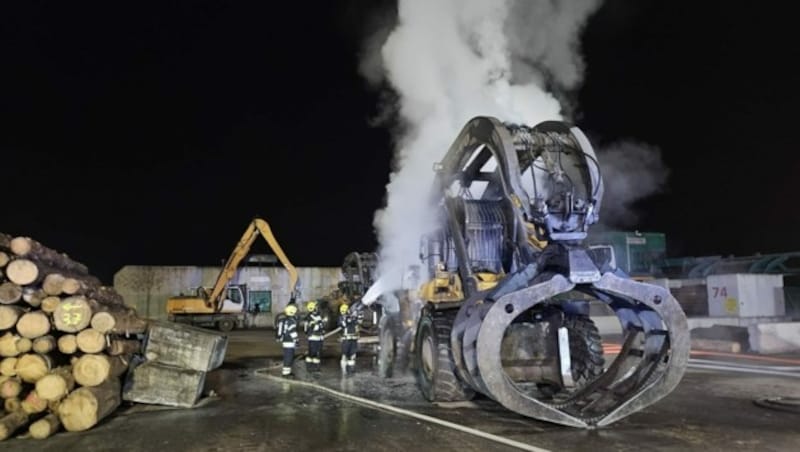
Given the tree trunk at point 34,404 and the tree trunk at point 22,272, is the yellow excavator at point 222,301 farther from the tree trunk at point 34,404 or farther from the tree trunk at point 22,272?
the tree trunk at point 34,404

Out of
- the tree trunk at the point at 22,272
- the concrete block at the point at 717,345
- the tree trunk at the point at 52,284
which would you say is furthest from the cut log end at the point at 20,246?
the concrete block at the point at 717,345

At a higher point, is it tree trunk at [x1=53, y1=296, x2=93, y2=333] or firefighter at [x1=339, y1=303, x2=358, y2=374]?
tree trunk at [x1=53, y1=296, x2=93, y2=333]

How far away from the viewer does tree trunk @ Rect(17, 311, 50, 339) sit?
8.32m

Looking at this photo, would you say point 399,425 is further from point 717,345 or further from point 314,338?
point 717,345

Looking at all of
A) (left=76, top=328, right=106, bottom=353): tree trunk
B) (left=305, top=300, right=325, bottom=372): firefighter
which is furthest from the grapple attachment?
(left=76, top=328, right=106, bottom=353): tree trunk

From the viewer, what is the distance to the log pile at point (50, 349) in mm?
7957

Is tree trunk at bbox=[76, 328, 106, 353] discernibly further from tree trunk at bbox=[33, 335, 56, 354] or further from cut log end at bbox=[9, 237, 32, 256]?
cut log end at bbox=[9, 237, 32, 256]

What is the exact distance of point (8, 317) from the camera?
27.0 ft

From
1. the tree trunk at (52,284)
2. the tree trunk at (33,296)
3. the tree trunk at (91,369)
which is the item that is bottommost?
the tree trunk at (91,369)

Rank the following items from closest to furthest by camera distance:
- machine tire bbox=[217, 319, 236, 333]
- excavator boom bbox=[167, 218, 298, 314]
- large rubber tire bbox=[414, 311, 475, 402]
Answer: large rubber tire bbox=[414, 311, 475, 402], excavator boom bbox=[167, 218, 298, 314], machine tire bbox=[217, 319, 236, 333]

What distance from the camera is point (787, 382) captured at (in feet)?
38.2

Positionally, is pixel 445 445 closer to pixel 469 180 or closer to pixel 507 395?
pixel 507 395

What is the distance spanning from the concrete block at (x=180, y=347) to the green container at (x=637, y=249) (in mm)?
25743

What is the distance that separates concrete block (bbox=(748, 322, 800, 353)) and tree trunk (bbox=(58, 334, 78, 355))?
16056mm
